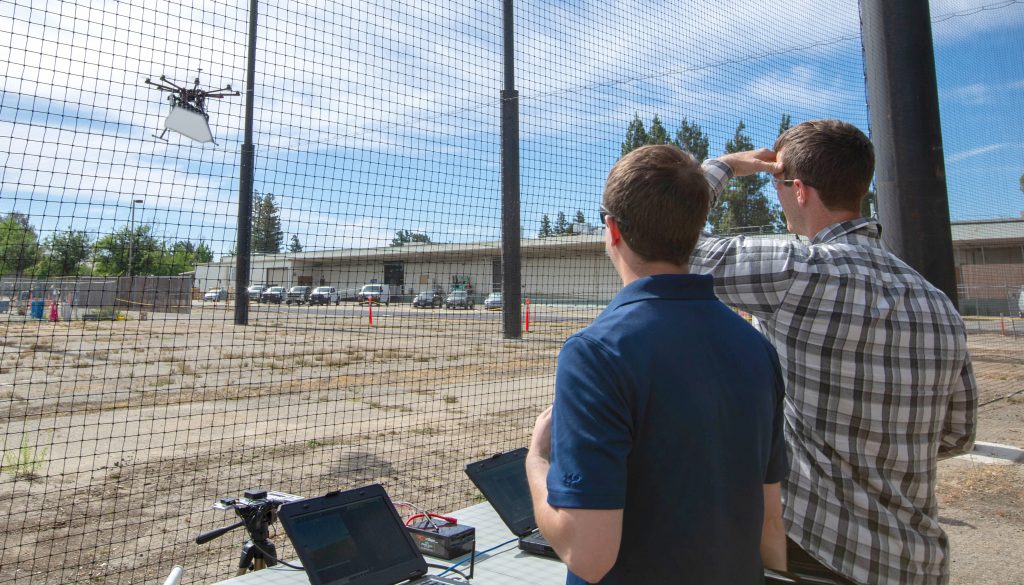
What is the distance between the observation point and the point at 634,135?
6.05m

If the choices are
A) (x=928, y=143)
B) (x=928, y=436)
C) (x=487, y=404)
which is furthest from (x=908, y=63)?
(x=487, y=404)

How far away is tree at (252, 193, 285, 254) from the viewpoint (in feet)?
13.9

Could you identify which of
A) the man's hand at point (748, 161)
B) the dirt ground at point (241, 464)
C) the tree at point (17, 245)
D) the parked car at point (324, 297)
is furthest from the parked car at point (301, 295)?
the man's hand at point (748, 161)

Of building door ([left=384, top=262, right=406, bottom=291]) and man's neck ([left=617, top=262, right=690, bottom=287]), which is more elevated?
building door ([left=384, top=262, right=406, bottom=291])

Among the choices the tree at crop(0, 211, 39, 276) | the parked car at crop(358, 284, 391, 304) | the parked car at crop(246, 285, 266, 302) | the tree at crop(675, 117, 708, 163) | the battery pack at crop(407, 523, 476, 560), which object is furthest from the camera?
the parked car at crop(358, 284, 391, 304)

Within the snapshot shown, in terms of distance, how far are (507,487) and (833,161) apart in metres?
1.39

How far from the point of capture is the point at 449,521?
7.13 ft

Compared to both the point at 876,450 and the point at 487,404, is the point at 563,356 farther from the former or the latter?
the point at 487,404

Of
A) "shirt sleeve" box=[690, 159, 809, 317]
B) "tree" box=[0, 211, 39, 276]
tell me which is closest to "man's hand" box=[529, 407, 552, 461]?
→ "shirt sleeve" box=[690, 159, 809, 317]

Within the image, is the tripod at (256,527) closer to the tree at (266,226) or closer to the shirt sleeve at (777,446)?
the shirt sleeve at (777,446)

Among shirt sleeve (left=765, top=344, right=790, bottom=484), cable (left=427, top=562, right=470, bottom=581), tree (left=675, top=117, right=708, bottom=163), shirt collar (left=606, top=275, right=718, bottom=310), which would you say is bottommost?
cable (left=427, top=562, right=470, bottom=581)

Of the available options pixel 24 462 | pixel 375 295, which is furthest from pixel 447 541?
pixel 375 295

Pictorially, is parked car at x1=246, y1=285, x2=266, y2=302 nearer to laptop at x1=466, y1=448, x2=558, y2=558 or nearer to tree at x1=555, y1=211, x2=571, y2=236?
tree at x1=555, y1=211, x2=571, y2=236

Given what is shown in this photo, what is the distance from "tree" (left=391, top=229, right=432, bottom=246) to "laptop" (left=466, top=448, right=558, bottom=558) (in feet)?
7.48
